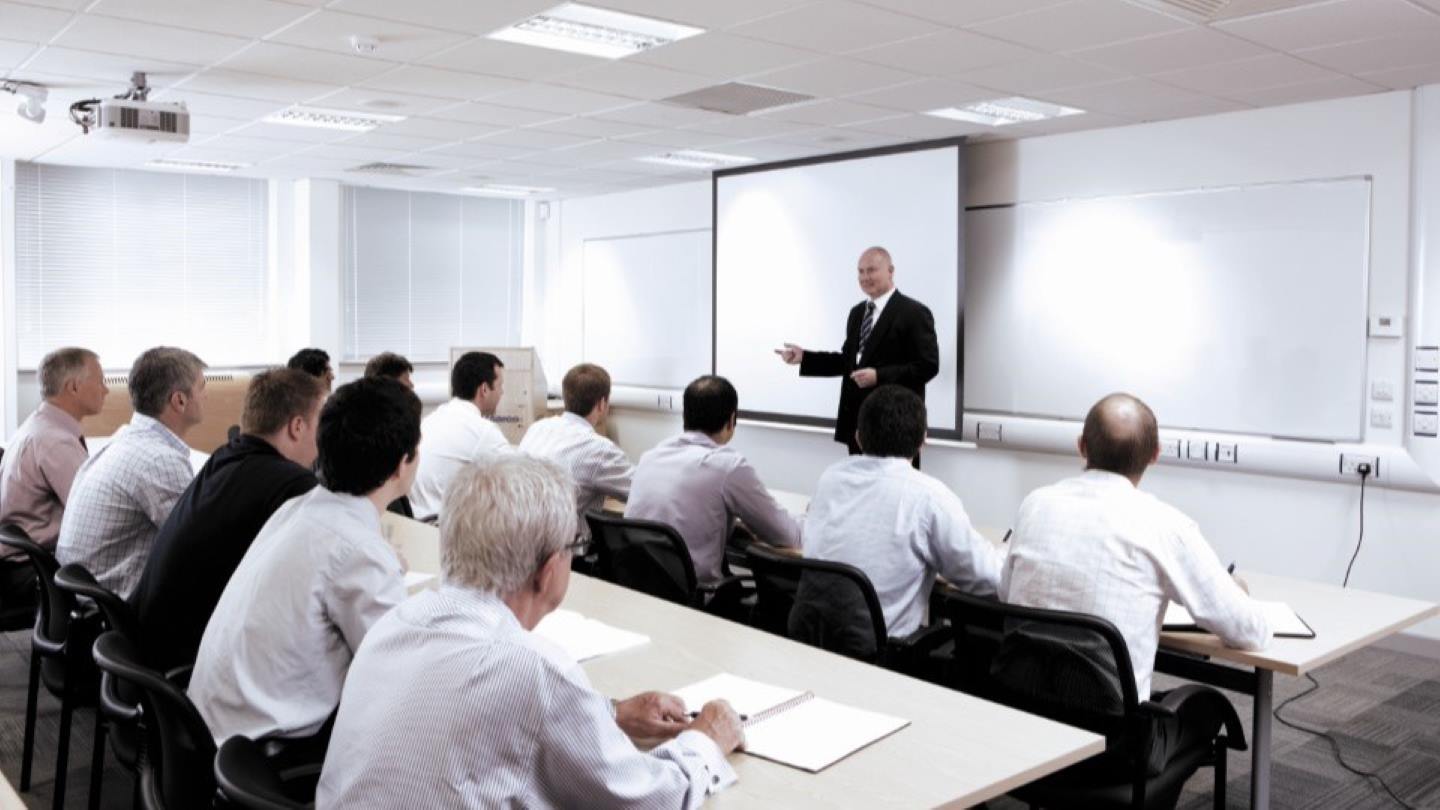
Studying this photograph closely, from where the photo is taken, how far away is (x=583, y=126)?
22.7ft

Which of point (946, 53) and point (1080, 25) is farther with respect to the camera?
point (946, 53)

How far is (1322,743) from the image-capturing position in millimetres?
4309

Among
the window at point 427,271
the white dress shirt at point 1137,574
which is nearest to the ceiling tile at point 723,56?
the white dress shirt at point 1137,574

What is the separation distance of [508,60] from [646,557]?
8.83 ft

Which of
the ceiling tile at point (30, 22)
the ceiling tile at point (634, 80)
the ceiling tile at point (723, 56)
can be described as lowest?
the ceiling tile at point (30, 22)

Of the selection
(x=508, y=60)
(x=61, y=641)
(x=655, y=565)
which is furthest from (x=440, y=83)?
(x=61, y=641)

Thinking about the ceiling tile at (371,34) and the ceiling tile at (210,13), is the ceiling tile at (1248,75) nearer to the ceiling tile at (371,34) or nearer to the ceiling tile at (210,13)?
the ceiling tile at (371,34)

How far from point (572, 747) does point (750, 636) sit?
1144 mm

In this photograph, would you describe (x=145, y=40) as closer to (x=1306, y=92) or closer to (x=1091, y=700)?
(x=1091, y=700)

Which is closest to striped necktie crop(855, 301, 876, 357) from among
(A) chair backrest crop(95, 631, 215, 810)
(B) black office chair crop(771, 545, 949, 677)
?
(B) black office chair crop(771, 545, 949, 677)

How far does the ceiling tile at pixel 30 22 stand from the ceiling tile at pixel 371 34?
0.81 meters

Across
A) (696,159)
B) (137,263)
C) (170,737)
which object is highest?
(696,159)

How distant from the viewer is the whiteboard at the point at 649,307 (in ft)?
31.3

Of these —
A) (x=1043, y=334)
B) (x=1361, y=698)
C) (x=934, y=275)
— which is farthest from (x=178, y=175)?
(x=1361, y=698)
